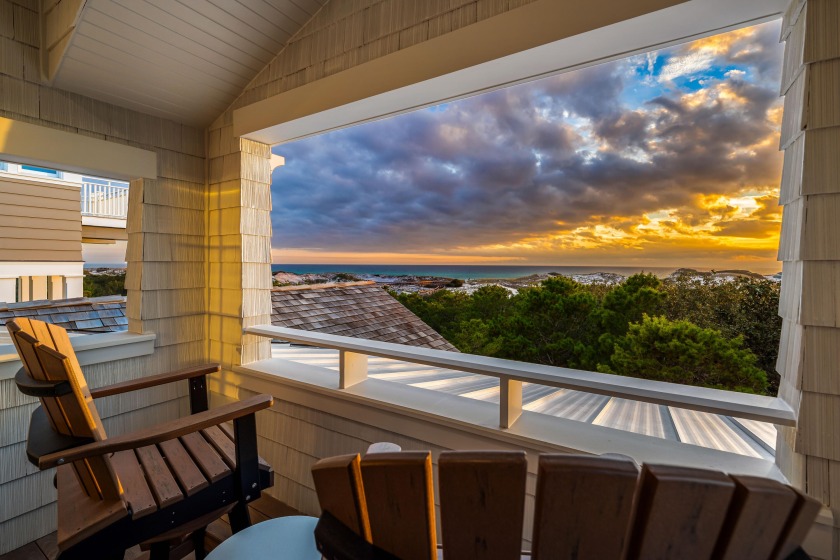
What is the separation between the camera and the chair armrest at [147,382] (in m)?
1.68

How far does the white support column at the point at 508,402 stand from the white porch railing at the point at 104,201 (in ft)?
16.0

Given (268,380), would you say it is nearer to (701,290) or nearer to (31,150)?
(31,150)

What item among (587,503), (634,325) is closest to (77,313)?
(587,503)

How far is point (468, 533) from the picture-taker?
53 cm

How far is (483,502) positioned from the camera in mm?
510

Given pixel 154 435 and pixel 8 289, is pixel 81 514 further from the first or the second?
pixel 8 289

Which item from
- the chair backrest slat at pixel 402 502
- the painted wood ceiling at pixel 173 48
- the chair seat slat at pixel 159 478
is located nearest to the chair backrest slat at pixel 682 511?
the chair backrest slat at pixel 402 502

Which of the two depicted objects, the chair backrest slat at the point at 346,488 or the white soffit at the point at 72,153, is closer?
the chair backrest slat at the point at 346,488

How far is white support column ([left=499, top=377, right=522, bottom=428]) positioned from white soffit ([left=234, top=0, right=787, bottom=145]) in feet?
4.11

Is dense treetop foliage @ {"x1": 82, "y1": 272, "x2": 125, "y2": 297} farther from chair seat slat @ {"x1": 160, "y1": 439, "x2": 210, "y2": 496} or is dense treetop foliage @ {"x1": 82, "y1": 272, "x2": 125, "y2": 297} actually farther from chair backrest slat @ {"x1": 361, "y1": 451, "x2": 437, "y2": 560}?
chair backrest slat @ {"x1": 361, "y1": 451, "x2": 437, "y2": 560}

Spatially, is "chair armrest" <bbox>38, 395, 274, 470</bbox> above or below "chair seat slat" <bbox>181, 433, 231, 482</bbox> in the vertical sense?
above

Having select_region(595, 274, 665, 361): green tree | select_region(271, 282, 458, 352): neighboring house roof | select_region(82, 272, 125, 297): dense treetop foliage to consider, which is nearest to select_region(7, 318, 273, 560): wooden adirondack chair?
select_region(271, 282, 458, 352): neighboring house roof

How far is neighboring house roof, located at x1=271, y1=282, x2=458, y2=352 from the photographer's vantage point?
3.61 meters

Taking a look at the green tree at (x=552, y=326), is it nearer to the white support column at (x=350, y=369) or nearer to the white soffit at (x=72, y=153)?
the white support column at (x=350, y=369)
